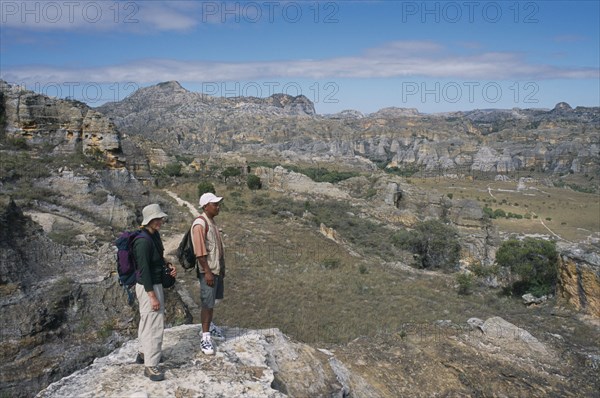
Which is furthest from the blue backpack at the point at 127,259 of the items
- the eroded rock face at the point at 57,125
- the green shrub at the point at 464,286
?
the eroded rock face at the point at 57,125

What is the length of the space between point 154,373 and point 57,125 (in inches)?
876

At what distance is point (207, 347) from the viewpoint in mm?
4770

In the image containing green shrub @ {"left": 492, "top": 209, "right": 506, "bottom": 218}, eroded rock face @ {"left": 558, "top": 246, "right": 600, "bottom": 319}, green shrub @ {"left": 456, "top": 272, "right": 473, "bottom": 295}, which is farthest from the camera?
green shrub @ {"left": 492, "top": 209, "right": 506, "bottom": 218}

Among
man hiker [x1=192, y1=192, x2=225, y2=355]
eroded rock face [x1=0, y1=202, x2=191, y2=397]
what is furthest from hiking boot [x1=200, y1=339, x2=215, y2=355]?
eroded rock face [x1=0, y1=202, x2=191, y2=397]

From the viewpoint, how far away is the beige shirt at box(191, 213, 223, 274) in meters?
4.79

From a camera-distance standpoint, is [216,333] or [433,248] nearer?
[216,333]

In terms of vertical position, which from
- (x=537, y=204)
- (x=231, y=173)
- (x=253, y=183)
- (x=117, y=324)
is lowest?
(x=537, y=204)

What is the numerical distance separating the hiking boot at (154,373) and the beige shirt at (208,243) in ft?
3.60

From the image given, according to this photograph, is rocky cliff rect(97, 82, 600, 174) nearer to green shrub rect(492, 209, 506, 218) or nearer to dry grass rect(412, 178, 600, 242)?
dry grass rect(412, 178, 600, 242)

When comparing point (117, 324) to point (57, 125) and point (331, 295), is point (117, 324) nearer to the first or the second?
point (331, 295)

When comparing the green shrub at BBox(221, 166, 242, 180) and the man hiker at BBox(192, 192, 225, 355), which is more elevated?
the green shrub at BBox(221, 166, 242, 180)

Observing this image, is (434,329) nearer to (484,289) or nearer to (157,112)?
(484,289)

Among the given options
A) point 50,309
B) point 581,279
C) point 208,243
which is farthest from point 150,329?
point 581,279

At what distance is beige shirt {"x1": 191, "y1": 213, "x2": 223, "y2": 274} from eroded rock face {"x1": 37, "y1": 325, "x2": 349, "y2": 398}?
3.03ft
